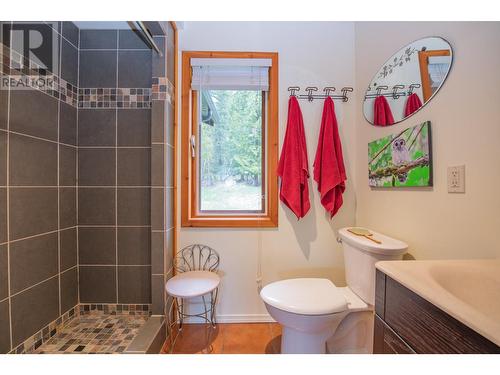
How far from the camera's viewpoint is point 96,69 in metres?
1.39

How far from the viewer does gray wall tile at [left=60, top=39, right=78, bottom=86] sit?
1280mm

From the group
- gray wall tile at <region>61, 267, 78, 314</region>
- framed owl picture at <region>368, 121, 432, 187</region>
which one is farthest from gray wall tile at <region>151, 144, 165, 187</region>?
framed owl picture at <region>368, 121, 432, 187</region>

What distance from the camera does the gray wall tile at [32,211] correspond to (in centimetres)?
101

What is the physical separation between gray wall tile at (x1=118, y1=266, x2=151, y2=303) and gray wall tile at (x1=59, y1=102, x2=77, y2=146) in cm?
94

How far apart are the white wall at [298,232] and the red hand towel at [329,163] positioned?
0.07m

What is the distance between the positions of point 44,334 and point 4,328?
245 millimetres

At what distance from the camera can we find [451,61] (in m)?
0.84

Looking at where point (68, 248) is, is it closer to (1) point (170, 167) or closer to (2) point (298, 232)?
(1) point (170, 167)

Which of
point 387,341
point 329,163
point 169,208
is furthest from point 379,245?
point 169,208

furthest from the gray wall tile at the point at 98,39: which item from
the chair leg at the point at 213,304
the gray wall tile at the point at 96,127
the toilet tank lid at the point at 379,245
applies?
the toilet tank lid at the point at 379,245

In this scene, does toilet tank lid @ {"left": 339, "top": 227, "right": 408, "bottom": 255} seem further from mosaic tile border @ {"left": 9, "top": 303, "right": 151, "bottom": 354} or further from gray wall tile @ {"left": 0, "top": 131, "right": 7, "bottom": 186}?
gray wall tile @ {"left": 0, "top": 131, "right": 7, "bottom": 186}

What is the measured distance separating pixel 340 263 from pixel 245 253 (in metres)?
0.73
